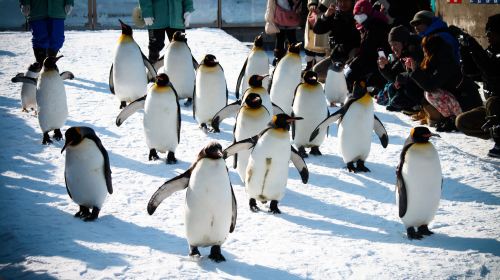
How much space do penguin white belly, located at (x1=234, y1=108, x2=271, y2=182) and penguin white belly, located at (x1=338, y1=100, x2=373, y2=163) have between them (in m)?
0.77

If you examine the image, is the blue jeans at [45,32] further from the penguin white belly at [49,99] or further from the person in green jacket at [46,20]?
the penguin white belly at [49,99]

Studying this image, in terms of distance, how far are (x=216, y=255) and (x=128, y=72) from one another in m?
3.87

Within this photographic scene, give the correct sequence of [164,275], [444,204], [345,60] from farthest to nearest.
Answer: [345,60] < [444,204] < [164,275]

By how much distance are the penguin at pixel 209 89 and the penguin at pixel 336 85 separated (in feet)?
5.88

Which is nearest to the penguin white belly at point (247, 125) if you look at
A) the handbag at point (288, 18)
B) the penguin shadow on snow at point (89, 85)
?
the penguin shadow on snow at point (89, 85)

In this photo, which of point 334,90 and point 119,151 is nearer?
point 119,151

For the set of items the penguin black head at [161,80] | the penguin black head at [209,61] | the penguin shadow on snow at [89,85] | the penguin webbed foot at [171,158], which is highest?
the penguin black head at [209,61]

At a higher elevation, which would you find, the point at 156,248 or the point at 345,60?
the point at 345,60

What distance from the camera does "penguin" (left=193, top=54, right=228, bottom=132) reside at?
654 cm

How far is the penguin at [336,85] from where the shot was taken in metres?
7.92

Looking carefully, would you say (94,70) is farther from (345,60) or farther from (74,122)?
(345,60)

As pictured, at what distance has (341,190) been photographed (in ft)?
17.1

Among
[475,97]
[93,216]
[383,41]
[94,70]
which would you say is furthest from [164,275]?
[94,70]

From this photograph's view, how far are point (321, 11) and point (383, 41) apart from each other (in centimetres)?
A: 174
